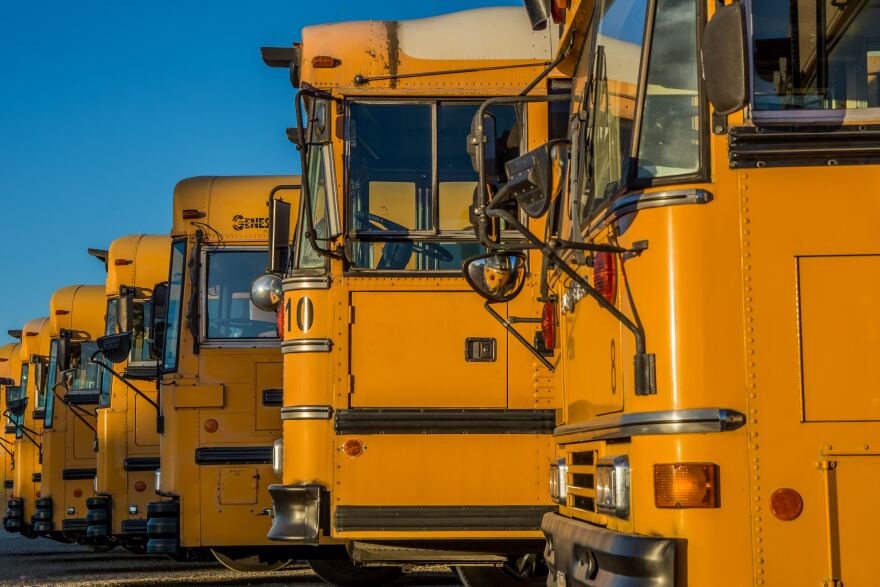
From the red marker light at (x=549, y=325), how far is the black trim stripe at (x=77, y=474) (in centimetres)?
1279

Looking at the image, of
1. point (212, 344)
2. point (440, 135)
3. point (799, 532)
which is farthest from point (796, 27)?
point (212, 344)

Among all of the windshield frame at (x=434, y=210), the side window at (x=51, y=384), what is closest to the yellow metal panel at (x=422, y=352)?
the windshield frame at (x=434, y=210)

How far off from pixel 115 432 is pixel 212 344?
367cm

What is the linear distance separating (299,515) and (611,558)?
10.9 feet

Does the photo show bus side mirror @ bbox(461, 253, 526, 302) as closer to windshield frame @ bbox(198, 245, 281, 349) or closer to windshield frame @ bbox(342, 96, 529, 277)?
windshield frame @ bbox(342, 96, 529, 277)

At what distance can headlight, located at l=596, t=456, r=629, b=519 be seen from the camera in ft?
15.5

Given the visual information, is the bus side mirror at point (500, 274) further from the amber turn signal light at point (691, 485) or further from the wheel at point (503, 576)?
the amber turn signal light at point (691, 485)

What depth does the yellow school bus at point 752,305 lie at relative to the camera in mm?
4281

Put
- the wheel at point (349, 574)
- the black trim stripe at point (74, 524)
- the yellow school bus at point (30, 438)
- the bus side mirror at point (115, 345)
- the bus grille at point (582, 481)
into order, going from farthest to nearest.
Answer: the yellow school bus at point (30, 438), the black trim stripe at point (74, 524), the bus side mirror at point (115, 345), the wheel at point (349, 574), the bus grille at point (582, 481)

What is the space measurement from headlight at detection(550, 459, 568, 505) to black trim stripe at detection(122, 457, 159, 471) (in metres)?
8.85

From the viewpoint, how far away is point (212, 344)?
453 inches

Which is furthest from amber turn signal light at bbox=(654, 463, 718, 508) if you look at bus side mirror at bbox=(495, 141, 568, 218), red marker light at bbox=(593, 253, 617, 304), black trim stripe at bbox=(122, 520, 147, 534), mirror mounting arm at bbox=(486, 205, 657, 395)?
black trim stripe at bbox=(122, 520, 147, 534)

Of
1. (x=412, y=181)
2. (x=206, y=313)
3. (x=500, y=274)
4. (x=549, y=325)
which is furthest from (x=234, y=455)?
(x=549, y=325)

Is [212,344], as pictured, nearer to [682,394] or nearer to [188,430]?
[188,430]
